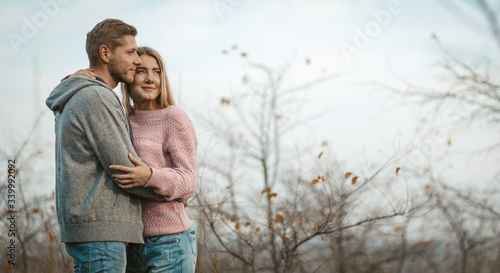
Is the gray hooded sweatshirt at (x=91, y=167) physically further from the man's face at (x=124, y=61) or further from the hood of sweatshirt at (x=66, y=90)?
the man's face at (x=124, y=61)

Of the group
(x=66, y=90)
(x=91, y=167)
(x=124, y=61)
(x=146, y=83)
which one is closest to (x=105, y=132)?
(x=91, y=167)

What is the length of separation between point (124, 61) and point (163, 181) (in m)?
0.58

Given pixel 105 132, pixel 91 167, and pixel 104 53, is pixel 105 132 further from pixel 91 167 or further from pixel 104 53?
pixel 104 53

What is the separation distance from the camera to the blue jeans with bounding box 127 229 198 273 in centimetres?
202

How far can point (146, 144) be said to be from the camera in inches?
83.7

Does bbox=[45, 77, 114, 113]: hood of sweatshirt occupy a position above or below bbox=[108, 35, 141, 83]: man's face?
below

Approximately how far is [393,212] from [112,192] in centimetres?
279

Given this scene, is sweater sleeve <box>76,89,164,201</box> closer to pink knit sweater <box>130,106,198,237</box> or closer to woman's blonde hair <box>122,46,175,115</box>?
pink knit sweater <box>130,106,198,237</box>

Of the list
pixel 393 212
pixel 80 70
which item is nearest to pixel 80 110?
pixel 80 70

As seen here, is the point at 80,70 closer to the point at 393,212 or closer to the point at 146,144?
the point at 146,144

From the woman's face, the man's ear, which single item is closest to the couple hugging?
the man's ear

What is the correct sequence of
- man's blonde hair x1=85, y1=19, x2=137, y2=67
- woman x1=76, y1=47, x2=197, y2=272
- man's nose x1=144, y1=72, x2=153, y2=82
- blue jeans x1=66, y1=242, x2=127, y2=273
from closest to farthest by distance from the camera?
1. blue jeans x1=66, y1=242, x2=127, y2=273
2. woman x1=76, y1=47, x2=197, y2=272
3. man's blonde hair x1=85, y1=19, x2=137, y2=67
4. man's nose x1=144, y1=72, x2=153, y2=82

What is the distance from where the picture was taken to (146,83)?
92.8 inches

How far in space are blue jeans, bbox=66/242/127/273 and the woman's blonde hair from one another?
780mm
